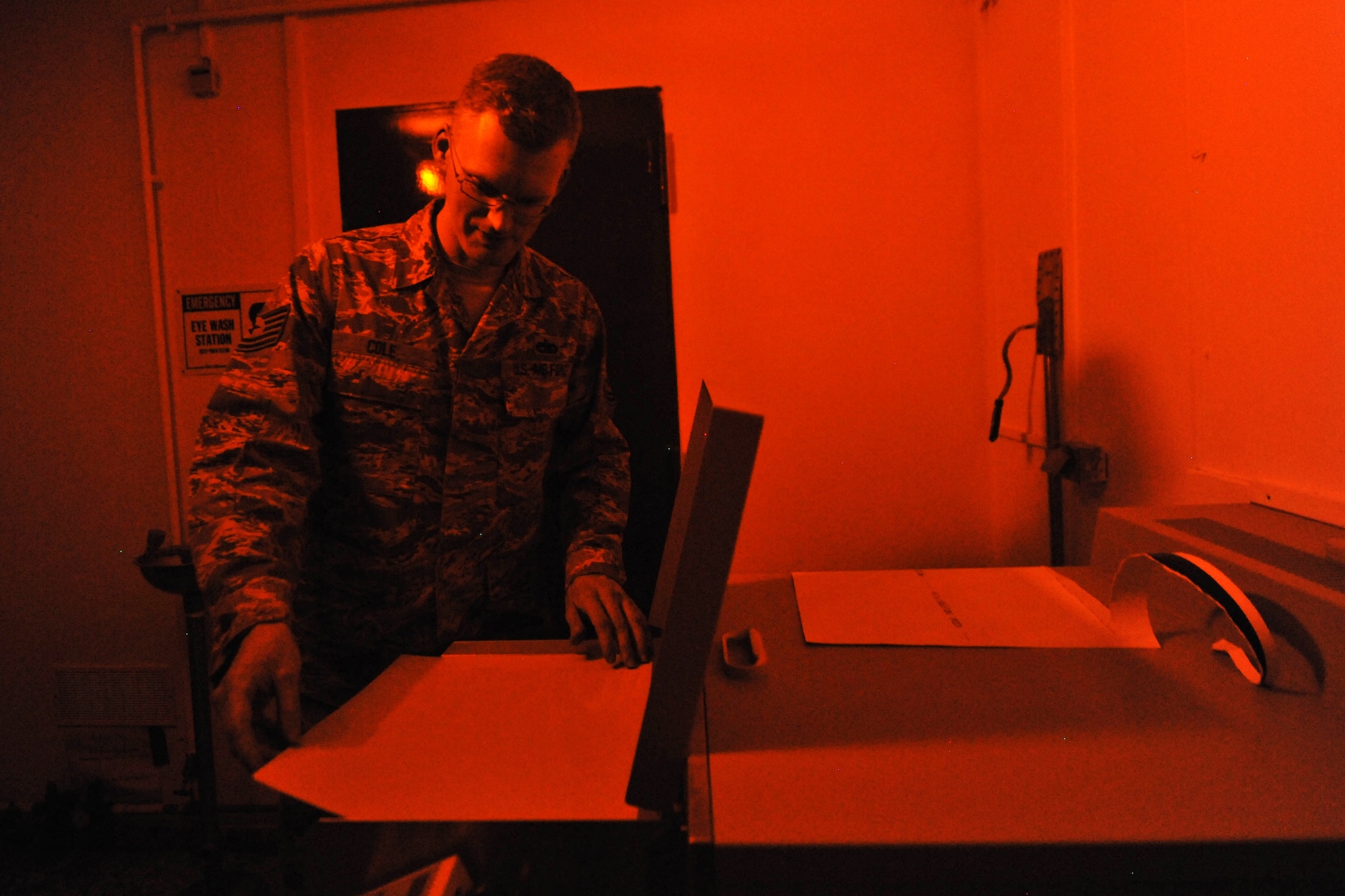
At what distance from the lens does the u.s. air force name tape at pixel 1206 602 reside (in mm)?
540

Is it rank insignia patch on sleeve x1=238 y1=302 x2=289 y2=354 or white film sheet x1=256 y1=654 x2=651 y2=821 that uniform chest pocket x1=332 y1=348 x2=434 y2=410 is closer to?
rank insignia patch on sleeve x1=238 y1=302 x2=289 y2=354

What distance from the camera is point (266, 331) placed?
3.33ft

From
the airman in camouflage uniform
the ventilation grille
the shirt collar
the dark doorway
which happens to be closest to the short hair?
the airman in camouflage uniform

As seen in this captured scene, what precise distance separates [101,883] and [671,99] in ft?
8.23

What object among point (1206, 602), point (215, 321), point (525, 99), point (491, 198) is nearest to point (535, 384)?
point (491, 198)

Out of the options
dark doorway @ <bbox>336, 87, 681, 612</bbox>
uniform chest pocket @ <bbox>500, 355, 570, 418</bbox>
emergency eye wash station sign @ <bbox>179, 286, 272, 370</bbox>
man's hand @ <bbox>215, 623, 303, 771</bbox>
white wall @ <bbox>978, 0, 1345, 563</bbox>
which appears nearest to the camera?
man's hand @ <bbox>215, 623, 303, 771</bbox>

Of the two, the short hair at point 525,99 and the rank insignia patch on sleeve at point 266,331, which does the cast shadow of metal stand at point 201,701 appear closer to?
the rank insignia patch on sleeve at point 266,331

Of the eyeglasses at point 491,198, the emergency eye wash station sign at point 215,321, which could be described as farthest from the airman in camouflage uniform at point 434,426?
the emergency eye wash station sign at point 215,321

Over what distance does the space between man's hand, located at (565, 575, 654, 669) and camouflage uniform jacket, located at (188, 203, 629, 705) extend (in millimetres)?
88

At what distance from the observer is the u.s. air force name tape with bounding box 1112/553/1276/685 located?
1.77 ft

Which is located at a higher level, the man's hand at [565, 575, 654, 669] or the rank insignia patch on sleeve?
the rank insignia patch on sleeve

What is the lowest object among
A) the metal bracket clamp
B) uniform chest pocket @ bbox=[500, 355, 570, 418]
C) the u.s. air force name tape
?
the u.s. air force name tape

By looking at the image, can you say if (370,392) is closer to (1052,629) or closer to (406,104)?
(1052,629)

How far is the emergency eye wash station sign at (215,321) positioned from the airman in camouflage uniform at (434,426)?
100 cm
